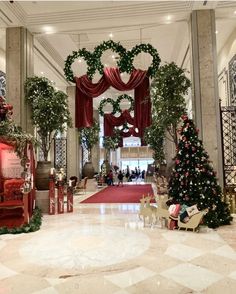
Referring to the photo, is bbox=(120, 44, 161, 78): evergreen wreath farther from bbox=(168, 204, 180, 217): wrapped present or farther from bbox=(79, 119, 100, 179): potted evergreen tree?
bbox=(79, 119, 100, 179): potted evergreen tree

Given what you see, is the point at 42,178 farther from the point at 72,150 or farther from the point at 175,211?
Answer: the point at 72,150

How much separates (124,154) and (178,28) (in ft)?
63.6

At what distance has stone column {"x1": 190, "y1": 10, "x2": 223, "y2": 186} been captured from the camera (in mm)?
7074

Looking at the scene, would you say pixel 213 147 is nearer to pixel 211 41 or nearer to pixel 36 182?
pixel 211 41

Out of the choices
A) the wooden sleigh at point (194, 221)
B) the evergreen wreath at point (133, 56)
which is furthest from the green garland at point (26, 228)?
the evergreen wreath at point (133, 56)

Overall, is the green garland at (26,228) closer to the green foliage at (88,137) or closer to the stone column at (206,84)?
the stone column at (206,84)

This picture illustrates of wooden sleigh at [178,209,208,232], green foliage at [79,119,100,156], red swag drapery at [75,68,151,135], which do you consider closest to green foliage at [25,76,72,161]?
red swag drapery at [75,68,151,135]

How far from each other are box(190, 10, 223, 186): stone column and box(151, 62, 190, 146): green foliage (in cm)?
36

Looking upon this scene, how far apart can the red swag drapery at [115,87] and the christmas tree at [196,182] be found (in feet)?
8.50

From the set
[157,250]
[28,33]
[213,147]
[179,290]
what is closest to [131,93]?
[28,33]

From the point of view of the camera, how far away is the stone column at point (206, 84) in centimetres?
707

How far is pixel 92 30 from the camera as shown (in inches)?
334

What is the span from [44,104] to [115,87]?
227 centimetres

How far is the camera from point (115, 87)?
8.57 metres
